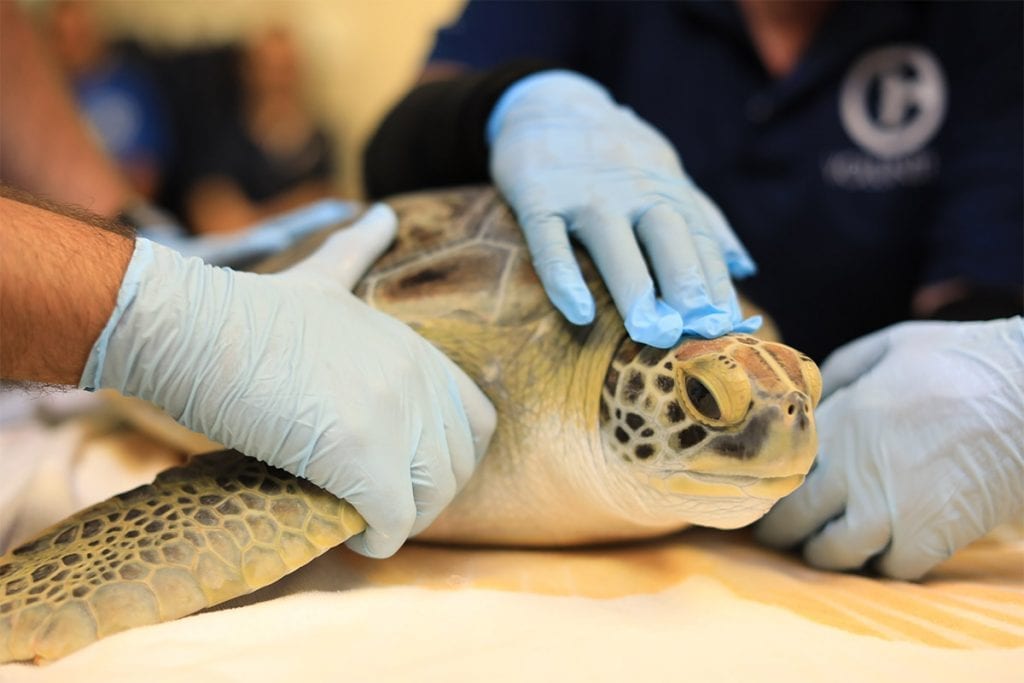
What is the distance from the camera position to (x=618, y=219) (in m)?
0.87

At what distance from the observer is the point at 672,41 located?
61.7 inches

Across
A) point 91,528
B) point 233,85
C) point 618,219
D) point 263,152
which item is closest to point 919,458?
point 618,219

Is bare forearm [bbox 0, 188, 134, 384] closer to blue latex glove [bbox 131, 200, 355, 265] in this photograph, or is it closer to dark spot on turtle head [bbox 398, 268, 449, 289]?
dark spot on turtle head [bbox 398, 268, 449, 289]

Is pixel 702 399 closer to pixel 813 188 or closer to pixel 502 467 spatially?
pixel 502 467

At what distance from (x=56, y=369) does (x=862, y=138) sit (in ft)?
4.70

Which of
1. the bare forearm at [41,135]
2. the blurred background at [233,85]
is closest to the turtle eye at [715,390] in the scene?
the bare forearm at [41,135]

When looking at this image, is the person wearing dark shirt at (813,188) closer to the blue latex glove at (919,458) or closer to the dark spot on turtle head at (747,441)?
the blue latex glove at (919,458)

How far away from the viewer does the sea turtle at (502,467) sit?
65 centimetres

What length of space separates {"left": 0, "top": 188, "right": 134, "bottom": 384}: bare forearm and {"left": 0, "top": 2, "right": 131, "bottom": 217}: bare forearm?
1.08 m

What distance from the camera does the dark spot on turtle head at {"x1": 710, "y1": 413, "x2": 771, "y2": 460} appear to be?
686 mm

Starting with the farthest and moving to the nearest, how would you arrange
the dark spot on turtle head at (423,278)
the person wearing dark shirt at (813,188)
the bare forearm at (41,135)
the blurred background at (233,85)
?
the blurred background at (233,85) → the bare forearm at (41,135) → the dark spot on turtle head at (423,278) → the person wearing dark shirt at (813,188)

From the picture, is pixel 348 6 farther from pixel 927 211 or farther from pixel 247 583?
pixel 247 583

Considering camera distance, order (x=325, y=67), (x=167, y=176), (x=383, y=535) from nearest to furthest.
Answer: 1. (x=383, y=535)
2. (x=167, y=176)
3. (x=325, y=67)

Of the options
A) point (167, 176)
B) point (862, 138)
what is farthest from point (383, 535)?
point (167, 176)
